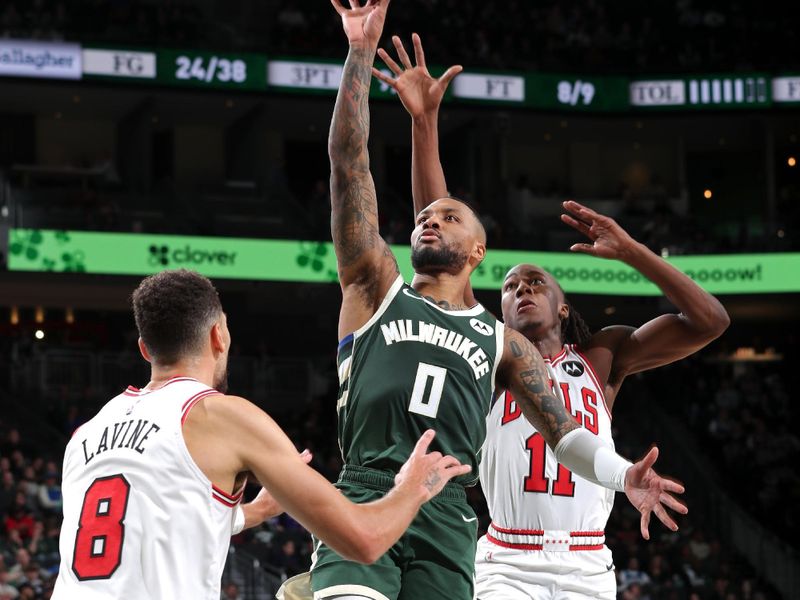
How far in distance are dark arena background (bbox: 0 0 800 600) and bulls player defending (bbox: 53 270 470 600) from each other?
45.4ft

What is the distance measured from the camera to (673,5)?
109 ft

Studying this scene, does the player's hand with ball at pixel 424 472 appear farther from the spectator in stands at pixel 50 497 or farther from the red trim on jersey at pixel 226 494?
the spectator in stands at pixel 50 497

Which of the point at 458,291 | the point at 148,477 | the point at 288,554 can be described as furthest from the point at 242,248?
the point at 148,477

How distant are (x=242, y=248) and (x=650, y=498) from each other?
19860mm

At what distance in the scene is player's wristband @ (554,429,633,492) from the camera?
16.9 ft

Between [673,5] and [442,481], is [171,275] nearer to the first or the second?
[442,481]

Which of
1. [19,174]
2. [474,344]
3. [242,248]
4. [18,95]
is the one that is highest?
[18,95]

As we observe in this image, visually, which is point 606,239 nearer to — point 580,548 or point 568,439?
point 568,439

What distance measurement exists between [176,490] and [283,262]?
822 inches

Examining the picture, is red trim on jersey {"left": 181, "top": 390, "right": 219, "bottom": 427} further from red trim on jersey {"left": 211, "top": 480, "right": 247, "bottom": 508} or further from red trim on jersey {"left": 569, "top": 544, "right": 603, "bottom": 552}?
red trim on jersey {"left": 569, "top": 544, "right": 603, "bottom": 552}

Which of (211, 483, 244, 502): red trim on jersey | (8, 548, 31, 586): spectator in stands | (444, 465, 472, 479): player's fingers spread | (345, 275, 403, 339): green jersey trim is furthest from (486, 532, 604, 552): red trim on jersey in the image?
(8, 548, 31, 586): spectator in stands

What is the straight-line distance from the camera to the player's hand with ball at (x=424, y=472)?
13.3 ft

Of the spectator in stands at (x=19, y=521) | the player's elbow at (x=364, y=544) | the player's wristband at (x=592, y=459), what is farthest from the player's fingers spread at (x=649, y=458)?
the spectator in stands at (x=19, y=521)

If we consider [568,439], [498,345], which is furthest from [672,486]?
[498,345]
